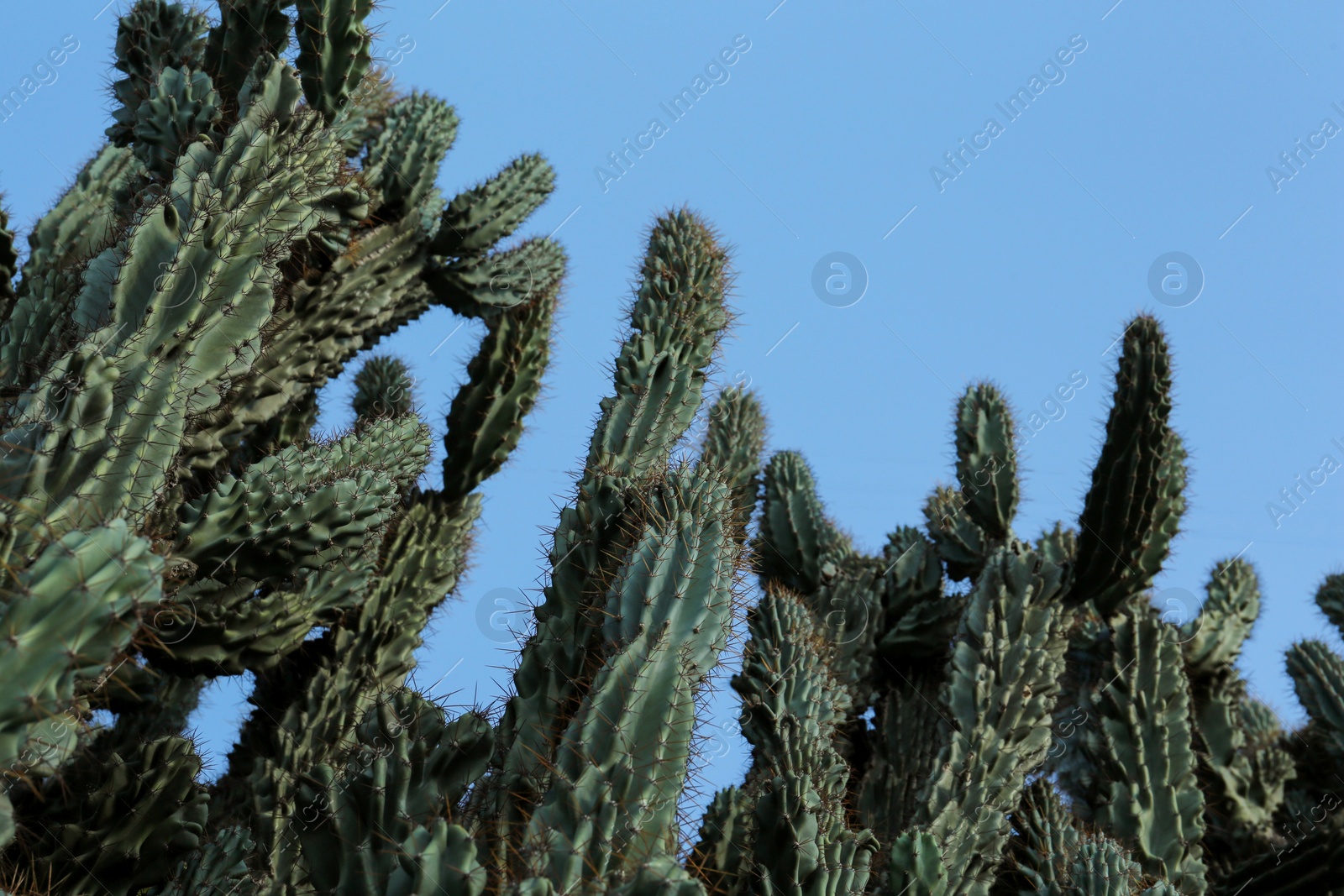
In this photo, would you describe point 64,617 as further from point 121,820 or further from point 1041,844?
point 1041,844

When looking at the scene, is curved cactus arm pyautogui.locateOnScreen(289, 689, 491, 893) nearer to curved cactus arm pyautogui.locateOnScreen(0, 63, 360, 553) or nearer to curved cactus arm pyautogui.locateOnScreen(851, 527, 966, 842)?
curved cactus arm pyautogui.locateOnScreen(0, 63, 360, 553)

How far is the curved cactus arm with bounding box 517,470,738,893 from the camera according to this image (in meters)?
2.78

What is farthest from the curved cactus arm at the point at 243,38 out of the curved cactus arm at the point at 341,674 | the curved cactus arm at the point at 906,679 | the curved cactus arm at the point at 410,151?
the curved cactus arm at the point at 906,679

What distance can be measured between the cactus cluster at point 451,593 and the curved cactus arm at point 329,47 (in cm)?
2

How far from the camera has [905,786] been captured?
5559mm

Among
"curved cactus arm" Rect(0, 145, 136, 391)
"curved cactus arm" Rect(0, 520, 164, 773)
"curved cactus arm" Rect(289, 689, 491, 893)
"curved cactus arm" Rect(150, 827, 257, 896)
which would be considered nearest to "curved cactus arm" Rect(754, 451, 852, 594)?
"curved cactus arm" Rect(150, 827, 257, 896)

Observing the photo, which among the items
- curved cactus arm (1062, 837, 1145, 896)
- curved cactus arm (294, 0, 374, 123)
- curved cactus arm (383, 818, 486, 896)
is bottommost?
curved cactus arm (383, 818, 486, 896)

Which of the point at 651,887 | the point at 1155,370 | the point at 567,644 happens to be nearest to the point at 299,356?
the point at 567,644

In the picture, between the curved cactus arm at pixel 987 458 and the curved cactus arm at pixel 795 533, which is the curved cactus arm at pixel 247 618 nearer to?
the curved cactus arm at pixel 795 533

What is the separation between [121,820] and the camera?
3.65m

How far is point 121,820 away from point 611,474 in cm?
206

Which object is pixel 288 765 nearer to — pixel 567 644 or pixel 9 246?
pixel 567 644

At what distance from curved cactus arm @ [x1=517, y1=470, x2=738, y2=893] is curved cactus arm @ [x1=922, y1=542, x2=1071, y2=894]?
202cm

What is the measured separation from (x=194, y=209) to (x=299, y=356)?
1.31m
